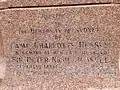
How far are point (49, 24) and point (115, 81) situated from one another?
69 cm

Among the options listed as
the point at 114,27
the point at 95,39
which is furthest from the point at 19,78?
the point at 114,27

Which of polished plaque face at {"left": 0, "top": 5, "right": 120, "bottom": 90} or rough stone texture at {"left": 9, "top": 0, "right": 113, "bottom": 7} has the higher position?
rough stone texture at {"left": 9, "top": 0, "right": 113, "bottom": 7}

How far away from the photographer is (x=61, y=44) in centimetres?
225

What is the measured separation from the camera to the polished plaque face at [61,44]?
2.19 m

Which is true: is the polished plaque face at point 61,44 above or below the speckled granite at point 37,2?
below

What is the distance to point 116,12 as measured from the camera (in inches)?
84.8

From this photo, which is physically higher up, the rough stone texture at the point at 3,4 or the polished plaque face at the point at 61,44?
the rough stone texture at the point at 3,4

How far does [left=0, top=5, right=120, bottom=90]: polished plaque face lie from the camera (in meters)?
2.19

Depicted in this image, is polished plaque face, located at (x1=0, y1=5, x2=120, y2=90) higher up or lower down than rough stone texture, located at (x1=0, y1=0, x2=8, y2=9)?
lower down

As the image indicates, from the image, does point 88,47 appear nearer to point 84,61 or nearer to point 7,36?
point 84,61

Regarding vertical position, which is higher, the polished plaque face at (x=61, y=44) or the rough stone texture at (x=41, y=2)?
the rough stone texture at (x=41, y=2)

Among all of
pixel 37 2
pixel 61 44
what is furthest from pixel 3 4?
pixel 61 44

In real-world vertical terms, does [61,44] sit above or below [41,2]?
below

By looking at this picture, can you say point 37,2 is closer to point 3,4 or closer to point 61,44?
point 3,4
